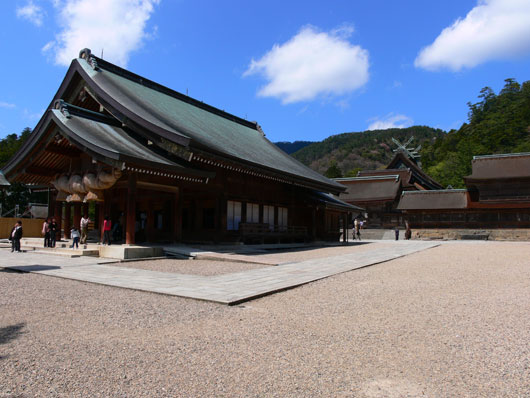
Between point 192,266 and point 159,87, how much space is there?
1251 cm

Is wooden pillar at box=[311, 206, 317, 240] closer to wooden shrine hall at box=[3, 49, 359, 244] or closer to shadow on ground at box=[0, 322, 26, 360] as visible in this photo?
wooden shrine hall at box=[3, 49, 359, 244]

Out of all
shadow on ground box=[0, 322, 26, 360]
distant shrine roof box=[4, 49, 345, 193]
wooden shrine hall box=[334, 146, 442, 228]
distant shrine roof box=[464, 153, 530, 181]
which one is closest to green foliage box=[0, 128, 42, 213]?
distant shrine roof box=[4, 49, 345, 193]

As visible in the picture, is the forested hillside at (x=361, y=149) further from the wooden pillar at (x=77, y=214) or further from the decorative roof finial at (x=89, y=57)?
the wooden pillar at (x=77, y=214)

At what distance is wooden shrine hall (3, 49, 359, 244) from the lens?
466 inches

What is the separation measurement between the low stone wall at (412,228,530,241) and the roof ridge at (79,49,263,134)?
738 inches

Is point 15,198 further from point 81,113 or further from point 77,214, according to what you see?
point 81,113

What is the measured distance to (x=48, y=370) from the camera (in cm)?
305

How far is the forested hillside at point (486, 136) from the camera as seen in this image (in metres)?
54.3

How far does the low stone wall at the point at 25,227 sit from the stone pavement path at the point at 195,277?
13680 millimetres

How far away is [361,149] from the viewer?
109 metres

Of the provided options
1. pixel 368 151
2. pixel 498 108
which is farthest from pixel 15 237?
pixel 368 151

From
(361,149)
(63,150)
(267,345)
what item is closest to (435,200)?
(63,150)

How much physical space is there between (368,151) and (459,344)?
355ft

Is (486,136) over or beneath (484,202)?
over
